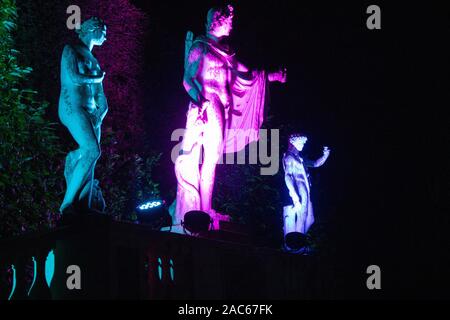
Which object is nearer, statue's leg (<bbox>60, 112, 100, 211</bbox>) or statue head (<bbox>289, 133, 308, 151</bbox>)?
statue's leg (<bbox>60, 112, 100, 211</bbox>)

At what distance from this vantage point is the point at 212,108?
36.6 feet

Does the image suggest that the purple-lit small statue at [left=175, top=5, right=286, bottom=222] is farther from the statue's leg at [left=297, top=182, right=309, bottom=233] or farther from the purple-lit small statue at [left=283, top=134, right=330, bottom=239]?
the statue's leg at [left=297, top=182, right=309, bottom=233]

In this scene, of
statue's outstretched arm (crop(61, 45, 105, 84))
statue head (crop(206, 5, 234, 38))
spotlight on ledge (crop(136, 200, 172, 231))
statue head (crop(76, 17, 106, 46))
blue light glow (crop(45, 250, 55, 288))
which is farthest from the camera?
statue head (crop(206, 5, 234, 38))

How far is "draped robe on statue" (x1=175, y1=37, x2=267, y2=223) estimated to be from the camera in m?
11.0

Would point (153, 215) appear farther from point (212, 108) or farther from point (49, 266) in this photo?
point (212, 108)

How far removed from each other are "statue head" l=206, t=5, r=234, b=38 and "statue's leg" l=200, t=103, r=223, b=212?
1.08m

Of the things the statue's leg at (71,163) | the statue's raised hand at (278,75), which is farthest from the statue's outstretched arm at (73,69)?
the statue's raised hand at (278,75)

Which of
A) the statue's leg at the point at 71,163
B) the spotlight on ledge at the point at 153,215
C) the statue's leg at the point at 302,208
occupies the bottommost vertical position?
the spotlight on ledge at the point at 153,215

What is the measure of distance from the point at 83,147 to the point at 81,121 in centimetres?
26

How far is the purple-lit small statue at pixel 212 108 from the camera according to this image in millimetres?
11008

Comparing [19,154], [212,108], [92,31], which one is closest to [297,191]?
[212,108]

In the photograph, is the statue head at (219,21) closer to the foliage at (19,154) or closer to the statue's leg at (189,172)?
the statue's leg at (189,172)

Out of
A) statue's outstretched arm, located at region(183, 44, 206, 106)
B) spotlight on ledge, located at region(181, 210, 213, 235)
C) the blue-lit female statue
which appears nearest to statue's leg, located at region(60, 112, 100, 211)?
the blue-lit female statue
